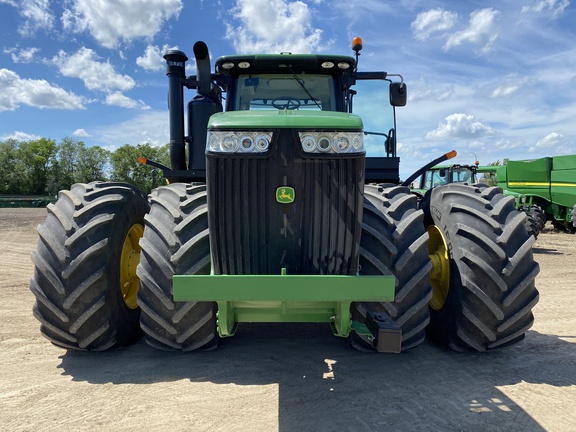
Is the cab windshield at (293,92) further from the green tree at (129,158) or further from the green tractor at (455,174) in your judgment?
the green tree at (129,158)

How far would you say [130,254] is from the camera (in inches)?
163

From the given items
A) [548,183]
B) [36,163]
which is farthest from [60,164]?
[548,183]

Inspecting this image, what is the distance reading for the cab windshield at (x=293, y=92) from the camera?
14.2 ft

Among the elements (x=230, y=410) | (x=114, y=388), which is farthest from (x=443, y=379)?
(x=114, y=388)

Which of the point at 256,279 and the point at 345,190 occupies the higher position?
the point at 345,190

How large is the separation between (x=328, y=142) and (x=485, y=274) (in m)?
1.75

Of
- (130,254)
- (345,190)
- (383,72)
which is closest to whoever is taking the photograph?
(345,190)

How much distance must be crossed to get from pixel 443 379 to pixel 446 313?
23.4 inches

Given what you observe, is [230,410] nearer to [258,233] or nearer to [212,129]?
[258,233]

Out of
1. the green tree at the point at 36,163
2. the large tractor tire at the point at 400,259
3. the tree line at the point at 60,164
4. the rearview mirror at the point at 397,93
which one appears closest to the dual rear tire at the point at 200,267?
the large tractor tire at the point at 400,259

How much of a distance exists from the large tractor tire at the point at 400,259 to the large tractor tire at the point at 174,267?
115 centimetres

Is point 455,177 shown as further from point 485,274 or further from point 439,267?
point 485,274

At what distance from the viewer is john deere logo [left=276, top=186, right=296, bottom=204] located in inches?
111

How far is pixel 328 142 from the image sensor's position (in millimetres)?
2744
